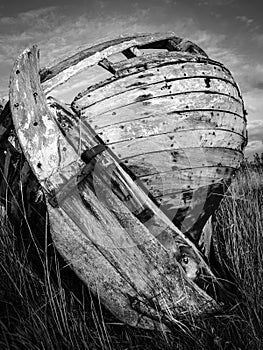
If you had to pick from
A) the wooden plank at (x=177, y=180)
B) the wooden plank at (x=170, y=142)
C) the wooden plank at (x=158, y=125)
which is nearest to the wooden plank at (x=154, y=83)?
the wooden plank at (x=158, y=125)

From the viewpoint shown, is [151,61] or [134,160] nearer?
[134,160]

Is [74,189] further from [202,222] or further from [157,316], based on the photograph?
[202,222]

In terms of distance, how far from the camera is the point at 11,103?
7.28 feet

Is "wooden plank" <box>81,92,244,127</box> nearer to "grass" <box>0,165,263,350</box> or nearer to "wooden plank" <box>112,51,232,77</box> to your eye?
"wooden plank" <box>112,51,232,77</box>

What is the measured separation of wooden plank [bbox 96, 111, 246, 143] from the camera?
97.5 inches

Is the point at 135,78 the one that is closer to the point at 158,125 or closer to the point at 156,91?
the point at 156,91

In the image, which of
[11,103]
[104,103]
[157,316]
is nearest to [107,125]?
[104,103]

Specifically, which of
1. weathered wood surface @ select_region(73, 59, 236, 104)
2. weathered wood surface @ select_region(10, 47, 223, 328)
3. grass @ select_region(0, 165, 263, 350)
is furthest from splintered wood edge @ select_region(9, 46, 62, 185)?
grass @ select_region(0, 165, 263, 350)

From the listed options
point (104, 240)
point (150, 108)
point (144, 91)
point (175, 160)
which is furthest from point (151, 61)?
point (104, 240)

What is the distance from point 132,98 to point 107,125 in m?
0.27

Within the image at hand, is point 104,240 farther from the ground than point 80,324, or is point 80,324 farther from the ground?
point 104,240

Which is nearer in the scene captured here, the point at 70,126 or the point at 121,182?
the point at 121,182

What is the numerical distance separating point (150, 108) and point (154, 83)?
0.65 ft

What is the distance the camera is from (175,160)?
2654mm
